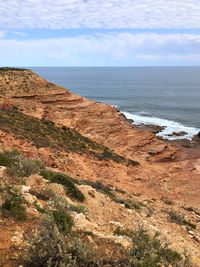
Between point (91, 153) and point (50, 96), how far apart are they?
17985 millimetres

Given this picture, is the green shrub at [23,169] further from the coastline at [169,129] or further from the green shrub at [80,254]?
the coastline at [169,129]

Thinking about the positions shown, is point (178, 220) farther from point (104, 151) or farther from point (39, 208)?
point (104, 151)

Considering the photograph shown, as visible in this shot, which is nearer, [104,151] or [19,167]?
[19,167]

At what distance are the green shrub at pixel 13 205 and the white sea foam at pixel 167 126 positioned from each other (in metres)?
46.6

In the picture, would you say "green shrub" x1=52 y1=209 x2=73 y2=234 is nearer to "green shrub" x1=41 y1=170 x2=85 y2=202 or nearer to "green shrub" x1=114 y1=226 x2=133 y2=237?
"green shrub" x1=114 y1=226 x2=133 y2=237

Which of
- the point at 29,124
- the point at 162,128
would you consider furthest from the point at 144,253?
the point at 162,128

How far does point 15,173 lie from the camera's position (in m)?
13.1

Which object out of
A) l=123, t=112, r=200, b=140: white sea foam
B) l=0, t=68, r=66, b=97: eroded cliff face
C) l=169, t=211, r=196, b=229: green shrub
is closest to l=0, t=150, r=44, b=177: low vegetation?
l=169, t=211, r=196, b=229: green shrub

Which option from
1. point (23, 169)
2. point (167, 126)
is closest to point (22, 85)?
point (167, 126)

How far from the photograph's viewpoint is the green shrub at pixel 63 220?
8.82 meters

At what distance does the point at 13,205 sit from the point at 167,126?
5566cm

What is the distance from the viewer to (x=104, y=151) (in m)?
34.0

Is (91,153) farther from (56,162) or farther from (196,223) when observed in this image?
(196,223)

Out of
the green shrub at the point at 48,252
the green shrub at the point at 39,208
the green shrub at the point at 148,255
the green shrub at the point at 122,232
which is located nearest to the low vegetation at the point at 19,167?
the green shrub at the point at 39,208
